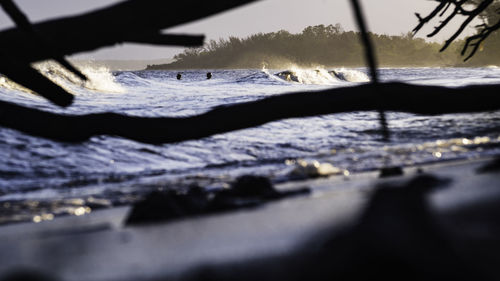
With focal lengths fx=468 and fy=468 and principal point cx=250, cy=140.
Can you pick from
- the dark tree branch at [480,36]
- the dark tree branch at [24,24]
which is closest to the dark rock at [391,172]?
the dark tree branch at [24,24]

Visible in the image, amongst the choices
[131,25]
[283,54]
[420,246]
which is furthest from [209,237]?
[283,54]

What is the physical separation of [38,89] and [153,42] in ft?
3.83

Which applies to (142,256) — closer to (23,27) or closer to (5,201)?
(5,201)

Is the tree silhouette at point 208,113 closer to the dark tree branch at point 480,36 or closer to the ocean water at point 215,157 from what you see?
the ocean water at point 215,157

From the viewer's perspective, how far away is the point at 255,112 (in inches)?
154

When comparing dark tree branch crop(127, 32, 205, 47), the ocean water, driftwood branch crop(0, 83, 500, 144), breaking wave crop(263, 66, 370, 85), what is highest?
dark tree branch crop(127, 32, 205, 47)

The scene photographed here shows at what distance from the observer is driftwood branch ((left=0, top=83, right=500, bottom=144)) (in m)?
Result: 3.77

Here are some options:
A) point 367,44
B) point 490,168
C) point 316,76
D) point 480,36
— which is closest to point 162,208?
point 490,168

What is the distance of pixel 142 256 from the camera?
4.71 ft

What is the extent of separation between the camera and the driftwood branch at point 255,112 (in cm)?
377

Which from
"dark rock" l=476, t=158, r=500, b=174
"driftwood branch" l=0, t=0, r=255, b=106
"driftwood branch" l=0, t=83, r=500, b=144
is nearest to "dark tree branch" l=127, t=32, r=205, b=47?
"driftwood branch" l=0, t=0, r=255, b=106

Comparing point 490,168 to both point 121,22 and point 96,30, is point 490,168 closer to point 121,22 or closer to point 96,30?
point 121,22

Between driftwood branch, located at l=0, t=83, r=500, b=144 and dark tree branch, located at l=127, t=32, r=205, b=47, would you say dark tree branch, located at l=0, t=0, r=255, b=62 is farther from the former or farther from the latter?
driftwood branch, located at l=0, t=83, r=500, b=144

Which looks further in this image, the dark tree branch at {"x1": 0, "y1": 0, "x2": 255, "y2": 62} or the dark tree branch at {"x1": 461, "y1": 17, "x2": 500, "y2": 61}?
the dark tree branch at {"x1": 461, "y1": 17, "x2": 500, "y2": 61}
